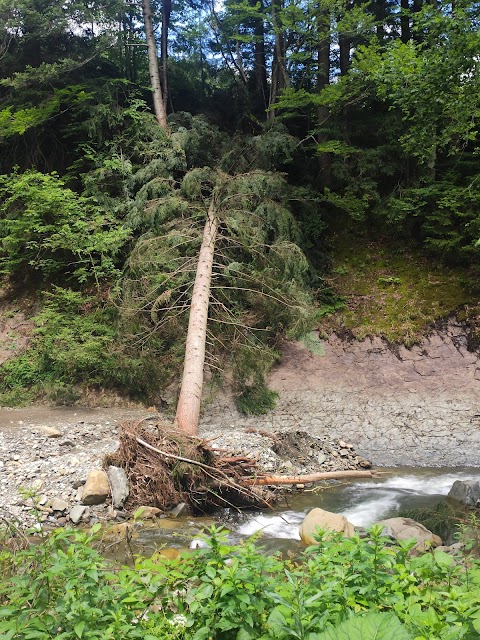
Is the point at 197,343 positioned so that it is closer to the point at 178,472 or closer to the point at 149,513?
the point at 178,472

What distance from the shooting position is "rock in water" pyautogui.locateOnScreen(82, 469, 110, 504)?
6668mm

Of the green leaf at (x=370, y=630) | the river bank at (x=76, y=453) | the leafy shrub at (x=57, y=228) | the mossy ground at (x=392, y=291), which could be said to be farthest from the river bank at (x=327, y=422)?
the green leaf at (x=370, y=630)

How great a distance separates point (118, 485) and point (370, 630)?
577 centimetres

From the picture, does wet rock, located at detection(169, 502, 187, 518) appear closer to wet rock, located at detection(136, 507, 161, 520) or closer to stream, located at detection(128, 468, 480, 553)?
stream, located at detection(128, 468, 480, 553)

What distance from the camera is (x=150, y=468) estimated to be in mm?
6898

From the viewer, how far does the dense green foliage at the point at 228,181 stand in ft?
35.7

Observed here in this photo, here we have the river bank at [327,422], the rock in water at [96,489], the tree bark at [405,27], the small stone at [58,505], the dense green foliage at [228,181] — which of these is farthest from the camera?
the tree bark at [405,27]

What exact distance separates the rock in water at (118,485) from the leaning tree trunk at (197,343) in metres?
1.09

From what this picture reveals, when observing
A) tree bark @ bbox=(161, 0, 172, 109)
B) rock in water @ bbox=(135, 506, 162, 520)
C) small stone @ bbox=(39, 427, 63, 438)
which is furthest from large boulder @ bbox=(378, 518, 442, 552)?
tree bark @ bbox=(161, 0, 172, 109)

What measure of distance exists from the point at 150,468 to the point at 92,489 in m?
0.80

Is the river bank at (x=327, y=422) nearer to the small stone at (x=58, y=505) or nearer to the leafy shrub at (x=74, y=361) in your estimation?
the small stone at (x=58, y=505)

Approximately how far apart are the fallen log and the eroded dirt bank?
3.20 feet

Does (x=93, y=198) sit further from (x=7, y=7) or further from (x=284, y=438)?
(x=284, y=438)

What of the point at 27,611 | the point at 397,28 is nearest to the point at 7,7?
the point at 397,28
